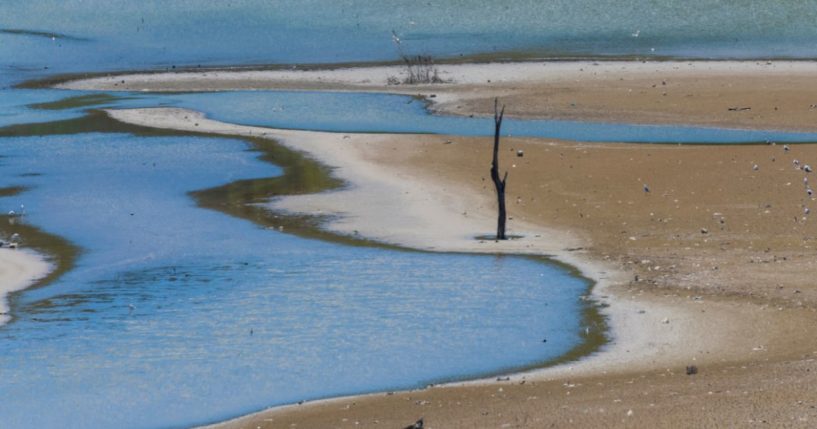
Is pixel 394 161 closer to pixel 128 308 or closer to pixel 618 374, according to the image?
pixel 128 308

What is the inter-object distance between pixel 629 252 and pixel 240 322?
489 centimetres

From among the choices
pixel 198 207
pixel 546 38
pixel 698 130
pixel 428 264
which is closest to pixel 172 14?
pixel 546 38

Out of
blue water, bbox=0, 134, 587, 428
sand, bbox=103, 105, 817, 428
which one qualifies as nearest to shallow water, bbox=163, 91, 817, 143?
sand, bbox=103, 105, 817, 428

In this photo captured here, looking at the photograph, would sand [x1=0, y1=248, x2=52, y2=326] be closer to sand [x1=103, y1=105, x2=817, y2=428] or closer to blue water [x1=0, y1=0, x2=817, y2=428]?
blue water [x1=0, y1=0, x2=817, y2=428]

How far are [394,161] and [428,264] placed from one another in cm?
819

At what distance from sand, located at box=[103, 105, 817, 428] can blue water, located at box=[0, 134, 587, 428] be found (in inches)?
24.3

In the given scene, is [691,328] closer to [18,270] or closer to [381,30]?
[18,270]

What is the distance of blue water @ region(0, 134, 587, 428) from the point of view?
12.4 m

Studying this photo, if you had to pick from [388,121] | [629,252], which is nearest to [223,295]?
[629,252]

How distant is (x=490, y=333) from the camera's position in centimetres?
1398

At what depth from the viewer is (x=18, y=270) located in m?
18.1

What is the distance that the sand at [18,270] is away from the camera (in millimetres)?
17016

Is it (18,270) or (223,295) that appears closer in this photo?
(223,295)

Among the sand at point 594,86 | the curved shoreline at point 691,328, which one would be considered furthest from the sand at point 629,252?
the sand at point 594,86
